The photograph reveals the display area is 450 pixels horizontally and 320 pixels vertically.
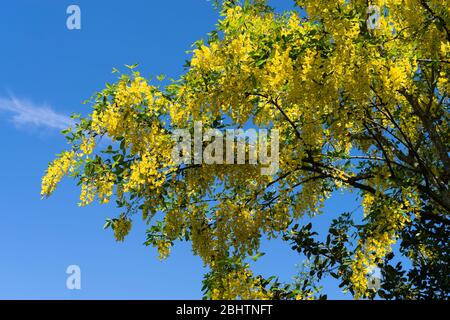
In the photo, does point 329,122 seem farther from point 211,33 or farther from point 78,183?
point 78,183

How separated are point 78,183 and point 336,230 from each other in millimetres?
4885

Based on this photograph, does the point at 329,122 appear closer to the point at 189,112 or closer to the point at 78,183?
the point at 189,112

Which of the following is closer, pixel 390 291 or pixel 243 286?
pixel 243 286

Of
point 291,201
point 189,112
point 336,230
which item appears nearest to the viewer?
point 189,112

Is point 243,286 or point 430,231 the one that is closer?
point 243,286

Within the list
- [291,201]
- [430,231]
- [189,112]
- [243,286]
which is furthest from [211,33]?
[430,231]

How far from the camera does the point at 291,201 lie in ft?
30.0

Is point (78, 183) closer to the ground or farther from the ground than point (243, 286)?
farther from the ground

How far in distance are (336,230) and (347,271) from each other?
1.27m
